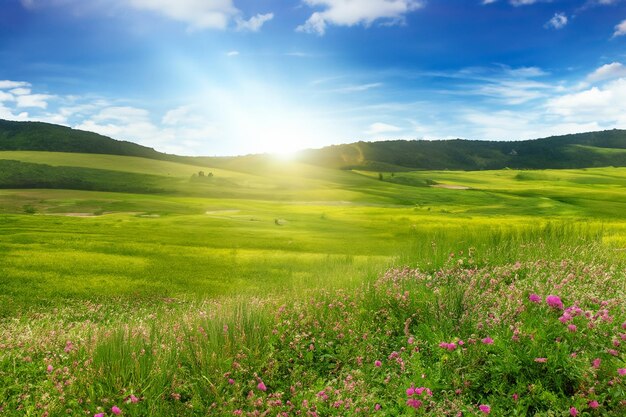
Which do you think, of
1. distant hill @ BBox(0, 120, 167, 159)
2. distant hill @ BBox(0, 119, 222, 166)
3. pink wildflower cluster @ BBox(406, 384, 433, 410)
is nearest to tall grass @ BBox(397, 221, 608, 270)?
pink wildflower cluster @ BBox(406, 384, 433, 410)

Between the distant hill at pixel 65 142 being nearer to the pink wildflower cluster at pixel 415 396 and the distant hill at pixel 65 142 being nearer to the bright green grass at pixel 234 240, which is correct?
the bright green grass at pixel 234 240

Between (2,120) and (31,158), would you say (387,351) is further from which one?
(2,120)

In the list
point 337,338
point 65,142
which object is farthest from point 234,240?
point 65,142

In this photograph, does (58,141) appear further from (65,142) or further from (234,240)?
(234,240)

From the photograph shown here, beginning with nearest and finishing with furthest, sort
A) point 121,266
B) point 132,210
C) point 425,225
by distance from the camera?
point 121,266 < point 425,225 < point 132,210

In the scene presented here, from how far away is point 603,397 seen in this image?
6.24 m

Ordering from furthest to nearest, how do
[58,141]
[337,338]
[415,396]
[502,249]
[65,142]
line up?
[58,141] → [65,142] → [502,249] → [337,338] → [415,396]

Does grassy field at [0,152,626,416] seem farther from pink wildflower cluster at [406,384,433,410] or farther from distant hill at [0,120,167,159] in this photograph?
distant hill at [0,120,167,159]

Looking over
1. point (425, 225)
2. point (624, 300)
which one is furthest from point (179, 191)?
point (624, 300)

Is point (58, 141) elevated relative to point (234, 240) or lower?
elevated

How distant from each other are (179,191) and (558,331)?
83.7 metres

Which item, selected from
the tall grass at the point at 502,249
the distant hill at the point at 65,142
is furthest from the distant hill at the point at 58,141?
the tall grass at the point at 502,249

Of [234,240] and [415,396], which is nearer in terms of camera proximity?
[415,396]

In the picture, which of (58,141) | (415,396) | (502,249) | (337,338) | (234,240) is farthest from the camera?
(58,141)
